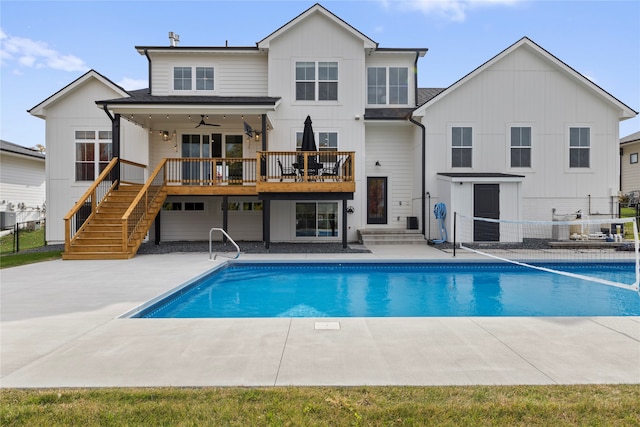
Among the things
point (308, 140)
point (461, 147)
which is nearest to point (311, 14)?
point (308, 140)

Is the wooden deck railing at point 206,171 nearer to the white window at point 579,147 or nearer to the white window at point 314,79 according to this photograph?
the white window at point 314,79

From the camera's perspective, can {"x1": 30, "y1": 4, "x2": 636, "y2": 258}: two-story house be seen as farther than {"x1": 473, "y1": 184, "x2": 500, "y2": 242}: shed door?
Yes

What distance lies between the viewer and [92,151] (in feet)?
51.5

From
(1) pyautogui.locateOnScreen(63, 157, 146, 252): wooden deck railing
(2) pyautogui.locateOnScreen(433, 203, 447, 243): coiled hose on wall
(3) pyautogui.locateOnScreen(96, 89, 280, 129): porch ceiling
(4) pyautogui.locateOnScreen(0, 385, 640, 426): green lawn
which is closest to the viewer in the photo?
(4) pyautogui.locateOnScreen(0, 385, 640, 426): green lawn

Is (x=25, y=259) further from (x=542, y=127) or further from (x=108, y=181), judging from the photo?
(x=542, y=127)

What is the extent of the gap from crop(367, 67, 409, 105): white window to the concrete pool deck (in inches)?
525

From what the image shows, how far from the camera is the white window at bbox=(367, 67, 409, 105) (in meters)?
16.7

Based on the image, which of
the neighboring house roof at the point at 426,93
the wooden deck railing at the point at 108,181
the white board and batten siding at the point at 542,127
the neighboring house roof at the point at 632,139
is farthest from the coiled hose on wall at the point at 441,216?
the neighboring house roof at the point at 632,139

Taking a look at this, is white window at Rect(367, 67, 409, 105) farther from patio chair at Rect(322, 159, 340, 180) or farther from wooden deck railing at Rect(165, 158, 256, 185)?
wooden deck railing at Rect(165, 158, 256, 185)

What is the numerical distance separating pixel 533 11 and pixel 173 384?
59.7ft

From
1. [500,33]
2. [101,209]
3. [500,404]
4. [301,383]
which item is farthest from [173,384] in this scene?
[500,33]

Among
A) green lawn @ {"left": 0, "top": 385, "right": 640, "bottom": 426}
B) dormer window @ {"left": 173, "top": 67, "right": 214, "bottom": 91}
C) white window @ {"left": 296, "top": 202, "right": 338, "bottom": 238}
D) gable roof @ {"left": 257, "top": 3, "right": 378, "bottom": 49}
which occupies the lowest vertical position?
green lawn @ {"left": 0, "top": 385, "right": 640, "bottom": 426}

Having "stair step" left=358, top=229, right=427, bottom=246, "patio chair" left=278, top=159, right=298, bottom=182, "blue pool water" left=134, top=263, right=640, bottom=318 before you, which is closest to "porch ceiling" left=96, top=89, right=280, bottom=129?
"patio chair" left=278, top=159, right=298, bottom=182

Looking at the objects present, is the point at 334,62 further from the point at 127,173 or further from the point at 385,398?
the point at 385,398
